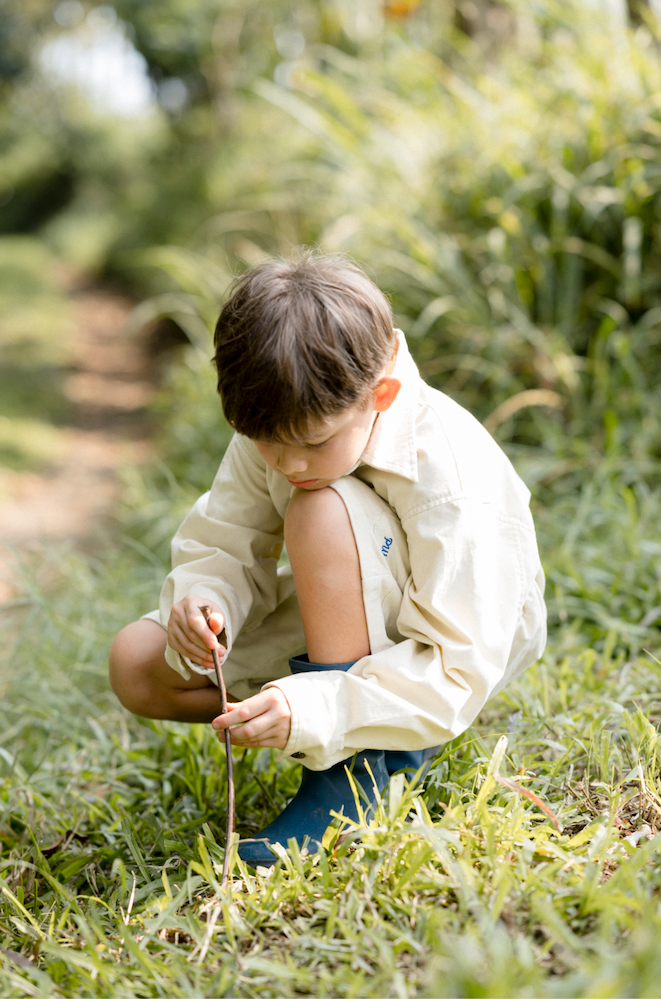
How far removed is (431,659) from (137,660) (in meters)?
0.53

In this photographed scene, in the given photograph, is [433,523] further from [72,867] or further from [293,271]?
[72,867]

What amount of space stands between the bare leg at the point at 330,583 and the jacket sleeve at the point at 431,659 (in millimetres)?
50

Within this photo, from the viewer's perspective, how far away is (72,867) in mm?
1345

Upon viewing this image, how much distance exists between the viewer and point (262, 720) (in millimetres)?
1115

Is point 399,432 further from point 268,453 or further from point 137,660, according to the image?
point 137,660

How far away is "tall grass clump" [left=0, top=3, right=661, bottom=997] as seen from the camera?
98 cm

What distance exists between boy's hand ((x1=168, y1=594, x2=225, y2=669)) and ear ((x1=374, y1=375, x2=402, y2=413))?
1.30 feet

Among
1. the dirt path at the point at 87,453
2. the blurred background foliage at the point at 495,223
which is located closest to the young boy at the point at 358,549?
the blurred background foliage at the point at 495,223

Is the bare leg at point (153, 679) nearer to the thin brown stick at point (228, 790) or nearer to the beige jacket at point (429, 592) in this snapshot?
the beige jacket at point (429, 592)

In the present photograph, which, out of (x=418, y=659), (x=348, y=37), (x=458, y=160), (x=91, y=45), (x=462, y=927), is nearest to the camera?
(x=462, y=927)

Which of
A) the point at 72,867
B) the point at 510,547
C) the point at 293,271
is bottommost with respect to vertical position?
the point at 72,867

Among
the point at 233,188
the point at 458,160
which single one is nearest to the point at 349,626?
the point at 458,160

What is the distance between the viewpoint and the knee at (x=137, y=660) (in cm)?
142

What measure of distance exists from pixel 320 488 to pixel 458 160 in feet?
8.11
